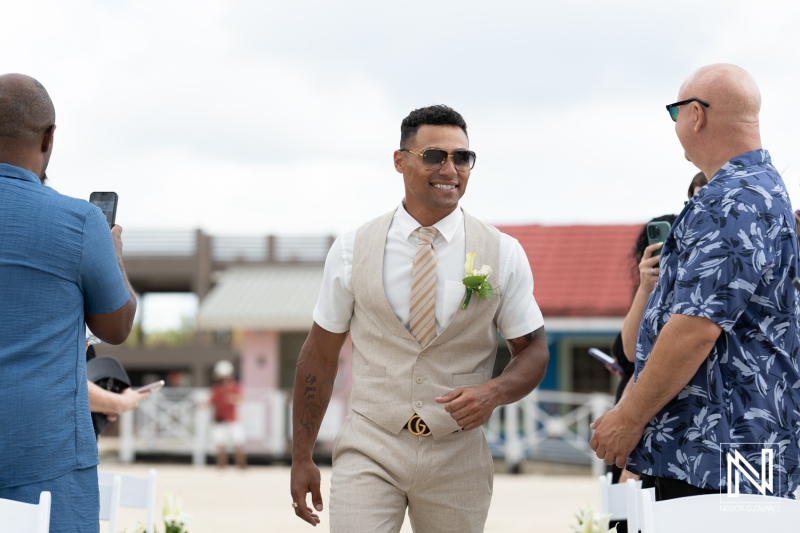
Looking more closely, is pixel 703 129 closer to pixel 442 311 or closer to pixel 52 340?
pixel 442 311

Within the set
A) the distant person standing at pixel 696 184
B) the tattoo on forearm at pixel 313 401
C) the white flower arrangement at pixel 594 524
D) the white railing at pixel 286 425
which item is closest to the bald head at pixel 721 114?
the distant person standing at pixel 696 184

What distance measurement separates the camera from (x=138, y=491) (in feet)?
16.1

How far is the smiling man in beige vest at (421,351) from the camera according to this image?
159 inches

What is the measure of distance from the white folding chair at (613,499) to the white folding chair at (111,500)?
1957 millimetres

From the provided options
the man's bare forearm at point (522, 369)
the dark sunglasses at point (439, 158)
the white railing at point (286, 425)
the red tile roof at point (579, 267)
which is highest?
the dark sunglasses at point (439, 158)

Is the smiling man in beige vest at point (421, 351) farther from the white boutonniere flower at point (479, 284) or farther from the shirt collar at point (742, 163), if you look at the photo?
the shirt collar at point (742, 163)

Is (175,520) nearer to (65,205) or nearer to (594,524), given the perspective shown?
(594,524)

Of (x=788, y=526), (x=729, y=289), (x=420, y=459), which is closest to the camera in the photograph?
(x=788, y=526)

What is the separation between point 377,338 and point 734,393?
4.31 feet

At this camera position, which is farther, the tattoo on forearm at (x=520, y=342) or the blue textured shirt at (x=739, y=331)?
the tattoo on forearm at (x=520, y=342)

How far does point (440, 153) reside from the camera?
164 inches

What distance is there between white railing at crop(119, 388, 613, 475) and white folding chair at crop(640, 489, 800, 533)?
17.4 metres

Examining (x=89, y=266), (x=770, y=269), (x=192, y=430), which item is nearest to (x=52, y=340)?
(x=89, y=266)

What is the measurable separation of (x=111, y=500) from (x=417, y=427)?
1332mm
